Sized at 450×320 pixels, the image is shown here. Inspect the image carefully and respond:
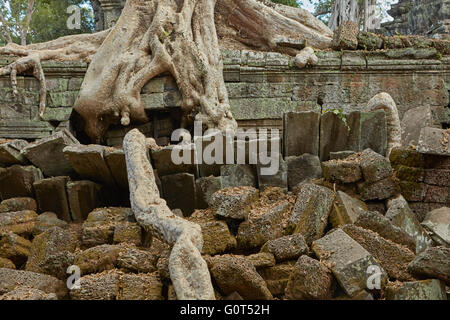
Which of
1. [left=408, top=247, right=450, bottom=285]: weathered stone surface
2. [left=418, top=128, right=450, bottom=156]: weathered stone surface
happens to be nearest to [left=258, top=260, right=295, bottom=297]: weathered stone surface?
[left=408, top=247, right=450, bottom=285]: weathered stone surface

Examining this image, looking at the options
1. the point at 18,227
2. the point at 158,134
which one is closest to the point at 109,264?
the point at 18,227

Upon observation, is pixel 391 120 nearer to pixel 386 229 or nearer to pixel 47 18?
pixel 386 229

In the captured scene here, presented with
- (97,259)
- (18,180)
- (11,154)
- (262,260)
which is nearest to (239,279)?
(262,260)

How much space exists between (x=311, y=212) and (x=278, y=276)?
1.92 ft

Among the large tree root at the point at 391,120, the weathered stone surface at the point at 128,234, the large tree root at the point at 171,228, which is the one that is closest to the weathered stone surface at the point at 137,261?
the large tree root at the point at 171,228

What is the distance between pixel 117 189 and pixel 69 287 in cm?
150

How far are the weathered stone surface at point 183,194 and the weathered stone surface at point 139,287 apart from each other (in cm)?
120

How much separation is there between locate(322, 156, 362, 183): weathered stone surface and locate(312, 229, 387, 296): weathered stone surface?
843 millimetres

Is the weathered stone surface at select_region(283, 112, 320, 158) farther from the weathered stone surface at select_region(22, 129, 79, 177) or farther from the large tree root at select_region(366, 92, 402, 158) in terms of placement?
the weathered stone surface at select_region(22, 129, 79, 177)

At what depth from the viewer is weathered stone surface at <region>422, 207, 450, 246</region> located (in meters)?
3.44

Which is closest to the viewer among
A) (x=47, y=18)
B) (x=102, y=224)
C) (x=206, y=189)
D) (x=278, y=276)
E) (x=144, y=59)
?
(x=278, y=276)

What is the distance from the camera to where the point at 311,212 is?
3438 mm

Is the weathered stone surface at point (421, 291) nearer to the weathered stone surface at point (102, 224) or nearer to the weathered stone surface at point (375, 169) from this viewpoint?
the weathered stone surface at point (375, 169)
